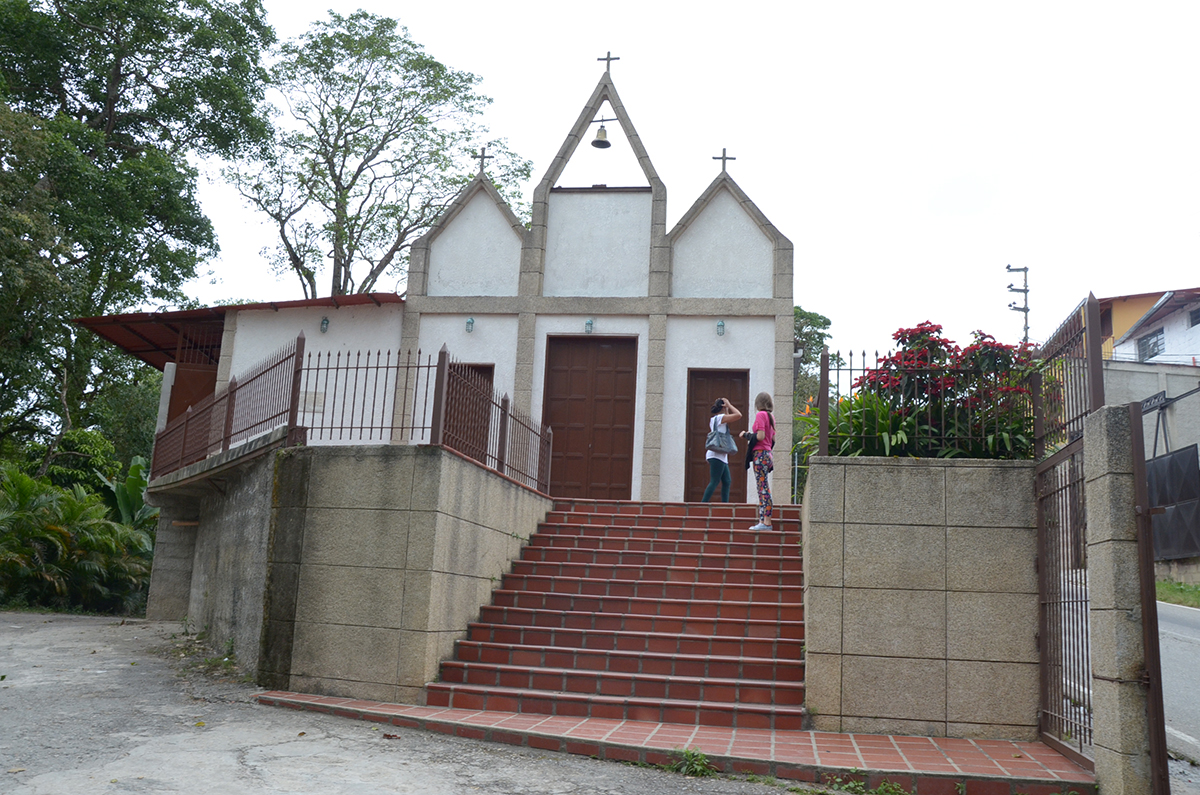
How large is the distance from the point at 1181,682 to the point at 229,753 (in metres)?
9.34

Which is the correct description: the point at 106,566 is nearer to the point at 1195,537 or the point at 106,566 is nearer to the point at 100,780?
the point at 100,780

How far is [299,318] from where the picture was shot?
51.7 ft

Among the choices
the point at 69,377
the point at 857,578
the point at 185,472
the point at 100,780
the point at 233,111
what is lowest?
the point at 100,780

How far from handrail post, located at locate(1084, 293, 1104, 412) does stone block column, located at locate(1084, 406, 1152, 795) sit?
0.18m

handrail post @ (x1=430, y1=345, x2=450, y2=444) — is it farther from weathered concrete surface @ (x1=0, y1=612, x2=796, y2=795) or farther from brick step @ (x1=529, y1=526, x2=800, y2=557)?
brick step @ (x1=529, y1=526, x2=800, y2=557)

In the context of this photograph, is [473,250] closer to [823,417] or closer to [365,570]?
[365,570]

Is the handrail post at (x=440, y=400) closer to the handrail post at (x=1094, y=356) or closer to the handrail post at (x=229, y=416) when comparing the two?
the handrail post at (x=229, y=416)

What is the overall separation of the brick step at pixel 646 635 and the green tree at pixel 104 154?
44.1 ft

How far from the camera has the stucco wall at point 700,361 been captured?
1432 centimetres

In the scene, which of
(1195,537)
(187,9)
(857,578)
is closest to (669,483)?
(857,578)

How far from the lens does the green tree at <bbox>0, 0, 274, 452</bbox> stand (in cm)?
1942

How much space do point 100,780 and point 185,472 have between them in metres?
7.36

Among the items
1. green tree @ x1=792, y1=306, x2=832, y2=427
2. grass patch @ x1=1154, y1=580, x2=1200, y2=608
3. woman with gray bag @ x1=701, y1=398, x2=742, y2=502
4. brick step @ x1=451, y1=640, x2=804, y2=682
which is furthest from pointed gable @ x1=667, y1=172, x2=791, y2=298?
green tree @ x1=792, y1=306, x2=832, y2=427

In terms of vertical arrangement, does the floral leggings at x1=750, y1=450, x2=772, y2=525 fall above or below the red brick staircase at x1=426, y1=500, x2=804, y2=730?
above
